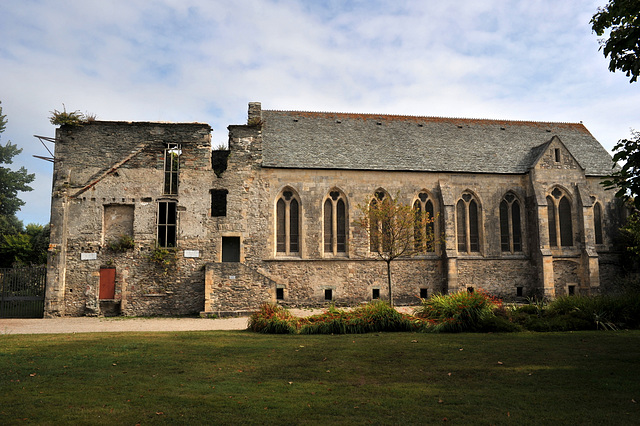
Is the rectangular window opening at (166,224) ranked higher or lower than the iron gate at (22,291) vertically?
higher

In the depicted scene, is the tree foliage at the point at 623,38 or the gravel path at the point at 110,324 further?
the gravel path at the point at 110,324

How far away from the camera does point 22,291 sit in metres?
20.6

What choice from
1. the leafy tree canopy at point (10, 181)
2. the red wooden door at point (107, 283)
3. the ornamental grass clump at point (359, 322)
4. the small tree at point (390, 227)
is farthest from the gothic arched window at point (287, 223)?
the leafy tree canopy at point (10, 181)

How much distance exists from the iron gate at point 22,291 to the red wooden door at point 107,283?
2683mm

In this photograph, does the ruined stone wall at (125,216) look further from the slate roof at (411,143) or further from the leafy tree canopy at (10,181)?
the leafy tree canopy at (10,181)

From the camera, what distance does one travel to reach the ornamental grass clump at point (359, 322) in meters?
14.1

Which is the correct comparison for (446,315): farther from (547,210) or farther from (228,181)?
(547,210)

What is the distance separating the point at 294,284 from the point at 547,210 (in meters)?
15.3

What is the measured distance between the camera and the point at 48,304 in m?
20.3

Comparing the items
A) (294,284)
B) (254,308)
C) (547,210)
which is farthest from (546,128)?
(254,308)

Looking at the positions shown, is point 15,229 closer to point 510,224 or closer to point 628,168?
point 510,224

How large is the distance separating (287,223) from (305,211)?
1.16 meters

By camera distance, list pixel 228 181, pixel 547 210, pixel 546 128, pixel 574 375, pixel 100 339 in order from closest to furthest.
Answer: pixel 574 375
pixel 100 339
pixel 228 181
pixel 547 210
pixel 546 128

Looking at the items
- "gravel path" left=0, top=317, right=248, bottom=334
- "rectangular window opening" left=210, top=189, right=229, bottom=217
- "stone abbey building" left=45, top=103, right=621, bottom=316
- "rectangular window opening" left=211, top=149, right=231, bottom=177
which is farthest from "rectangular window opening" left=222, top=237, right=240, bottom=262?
"gravel path" left=0, top=317, right=248, bottom=334
